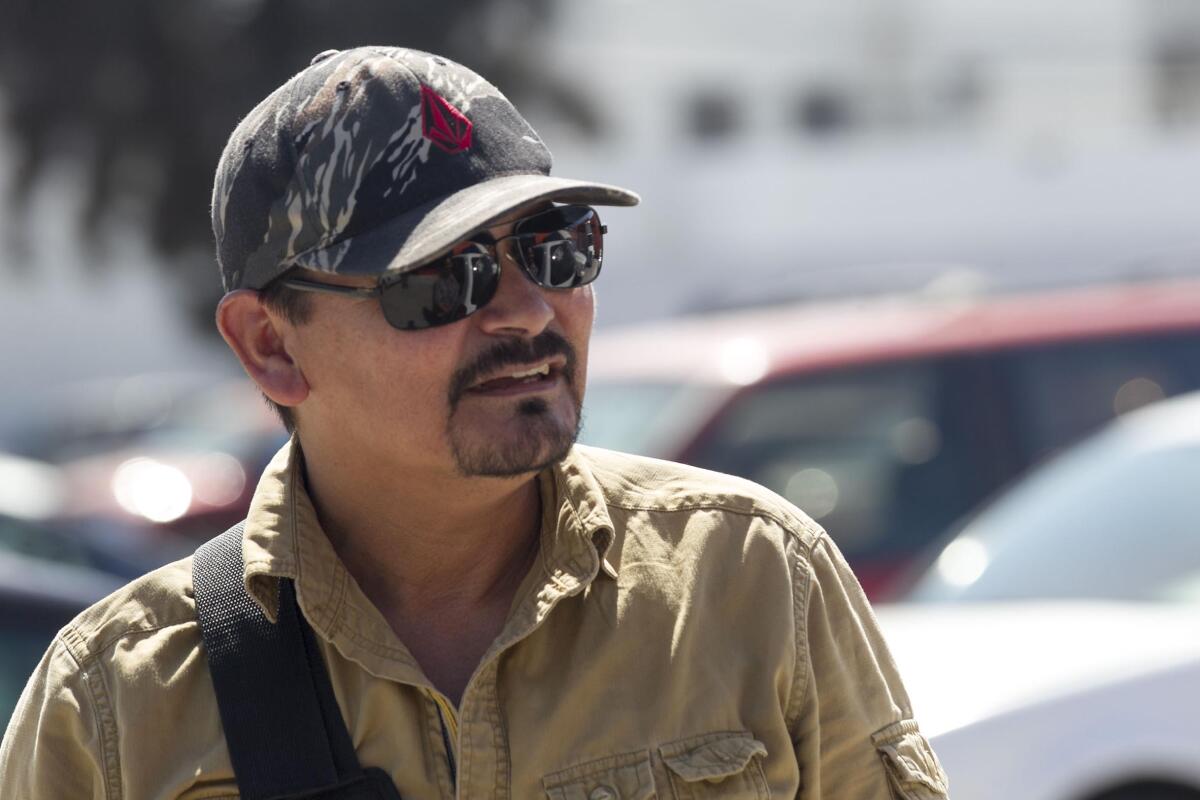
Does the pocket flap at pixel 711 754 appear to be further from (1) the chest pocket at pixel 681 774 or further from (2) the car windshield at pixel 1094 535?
(2) the car windshield at pixel 1094 535

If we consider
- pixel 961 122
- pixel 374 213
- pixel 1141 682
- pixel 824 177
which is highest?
pixel 961 122

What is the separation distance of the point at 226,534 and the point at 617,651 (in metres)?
0.55

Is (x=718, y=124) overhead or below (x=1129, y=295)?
overhead

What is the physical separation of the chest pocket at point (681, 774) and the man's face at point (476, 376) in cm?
37

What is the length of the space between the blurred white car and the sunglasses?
6.32 ft

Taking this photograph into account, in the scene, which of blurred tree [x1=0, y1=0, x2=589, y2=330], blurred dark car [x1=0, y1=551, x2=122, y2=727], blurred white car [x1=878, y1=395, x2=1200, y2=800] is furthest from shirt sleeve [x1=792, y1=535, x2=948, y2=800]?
blurred tree [x1=0, y1=0, x2=589, y2=330]

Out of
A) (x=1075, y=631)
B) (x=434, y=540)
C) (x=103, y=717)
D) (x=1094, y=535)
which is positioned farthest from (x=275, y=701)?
(x=1094, y=535)

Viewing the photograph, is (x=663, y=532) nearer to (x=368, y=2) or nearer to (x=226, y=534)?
(x=226, y=534)

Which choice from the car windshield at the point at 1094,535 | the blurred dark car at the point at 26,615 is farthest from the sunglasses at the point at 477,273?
the car windshield at the point at 1094,535

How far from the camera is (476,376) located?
7.11ft

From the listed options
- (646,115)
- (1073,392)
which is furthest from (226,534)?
(646,115)

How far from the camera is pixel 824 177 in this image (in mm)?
25953

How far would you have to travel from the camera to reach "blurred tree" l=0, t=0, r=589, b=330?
2077 cm

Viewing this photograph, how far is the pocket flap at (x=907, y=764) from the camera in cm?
209
